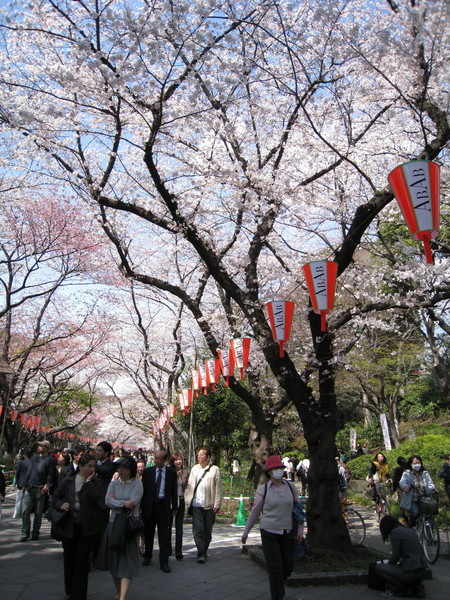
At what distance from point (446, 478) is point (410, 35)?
28.5 ft

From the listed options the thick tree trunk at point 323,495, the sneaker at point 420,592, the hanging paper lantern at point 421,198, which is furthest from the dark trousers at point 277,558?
the hanging paper lantern at point 421,198

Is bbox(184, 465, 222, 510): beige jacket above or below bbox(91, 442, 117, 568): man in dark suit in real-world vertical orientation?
below

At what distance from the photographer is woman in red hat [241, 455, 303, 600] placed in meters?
4.79

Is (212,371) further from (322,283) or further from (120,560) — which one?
(120,560)

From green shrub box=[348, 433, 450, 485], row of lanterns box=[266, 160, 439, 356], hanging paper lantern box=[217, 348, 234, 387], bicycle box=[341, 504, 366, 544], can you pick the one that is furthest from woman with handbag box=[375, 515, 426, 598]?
green shrub box=[348, 433, 450, 485]

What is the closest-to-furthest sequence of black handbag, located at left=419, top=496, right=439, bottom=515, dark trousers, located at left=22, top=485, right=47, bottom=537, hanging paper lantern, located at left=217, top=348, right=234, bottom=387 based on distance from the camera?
1. black handbag, located at left=419, top=496, right=439, bottom=515
2. dark trousers, located at left=22, top=485, right=47, bottom=537
3. hanging paper lantern, located at left=217, top=348, right=234, bottom=387

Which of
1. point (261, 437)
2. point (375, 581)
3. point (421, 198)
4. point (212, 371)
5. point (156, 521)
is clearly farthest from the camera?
point (212, 371)

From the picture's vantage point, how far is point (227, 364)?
11.4m

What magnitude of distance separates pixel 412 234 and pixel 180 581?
502 centimetres

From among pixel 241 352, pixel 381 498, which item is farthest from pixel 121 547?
pixel 381 498

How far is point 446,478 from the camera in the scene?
1036cm

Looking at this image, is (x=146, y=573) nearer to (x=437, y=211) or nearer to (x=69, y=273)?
(x=437, y=211)

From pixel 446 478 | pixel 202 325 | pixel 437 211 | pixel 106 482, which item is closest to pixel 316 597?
pixel 106 482

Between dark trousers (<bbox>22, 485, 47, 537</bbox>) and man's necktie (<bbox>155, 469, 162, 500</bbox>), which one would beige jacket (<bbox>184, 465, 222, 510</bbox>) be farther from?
dark trousers (<bbox>22, 485, 47, 537</bbox>)
